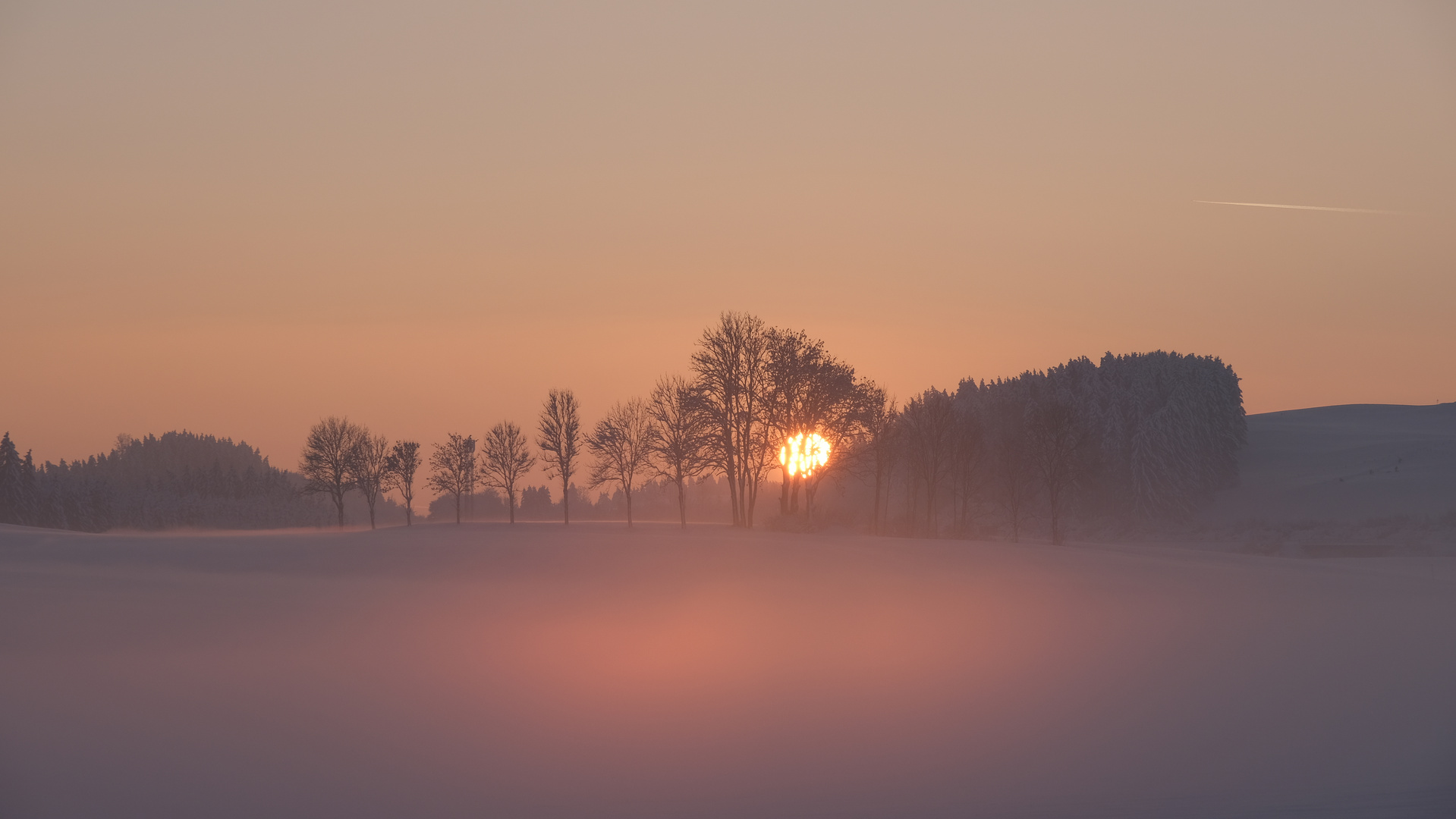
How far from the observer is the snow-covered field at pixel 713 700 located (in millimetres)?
8055

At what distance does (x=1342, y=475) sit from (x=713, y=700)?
68246 mm

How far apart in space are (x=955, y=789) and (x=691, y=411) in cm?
3982

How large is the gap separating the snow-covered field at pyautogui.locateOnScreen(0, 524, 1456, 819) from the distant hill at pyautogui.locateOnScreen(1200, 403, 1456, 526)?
40647 millimetres

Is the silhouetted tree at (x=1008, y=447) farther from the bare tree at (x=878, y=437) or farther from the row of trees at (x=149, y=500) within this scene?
the row of trees at (x=149, y=500)

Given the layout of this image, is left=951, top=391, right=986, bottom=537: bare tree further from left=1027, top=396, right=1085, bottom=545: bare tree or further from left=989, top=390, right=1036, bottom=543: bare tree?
left=1027, top=396, right=1085, bottom=545: bare tree

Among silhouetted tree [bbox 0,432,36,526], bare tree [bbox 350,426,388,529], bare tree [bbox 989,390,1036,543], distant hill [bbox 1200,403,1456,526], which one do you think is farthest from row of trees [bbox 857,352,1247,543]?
silhouetted tree [bbox 0,432,36,526]

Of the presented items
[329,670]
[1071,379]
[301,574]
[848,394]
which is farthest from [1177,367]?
[329,670]

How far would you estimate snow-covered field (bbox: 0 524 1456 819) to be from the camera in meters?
8.05

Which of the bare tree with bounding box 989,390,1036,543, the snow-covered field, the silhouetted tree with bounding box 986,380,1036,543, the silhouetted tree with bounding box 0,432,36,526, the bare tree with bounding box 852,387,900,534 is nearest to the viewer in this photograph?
the snow-covered field

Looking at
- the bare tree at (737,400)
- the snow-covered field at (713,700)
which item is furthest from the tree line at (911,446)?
the snow-covered field at (713,700)

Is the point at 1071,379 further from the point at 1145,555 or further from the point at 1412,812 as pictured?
the point at 1412,812

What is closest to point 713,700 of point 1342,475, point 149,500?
point 1342,475

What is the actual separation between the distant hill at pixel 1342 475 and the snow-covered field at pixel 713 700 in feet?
133

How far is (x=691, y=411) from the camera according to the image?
1877 inches
